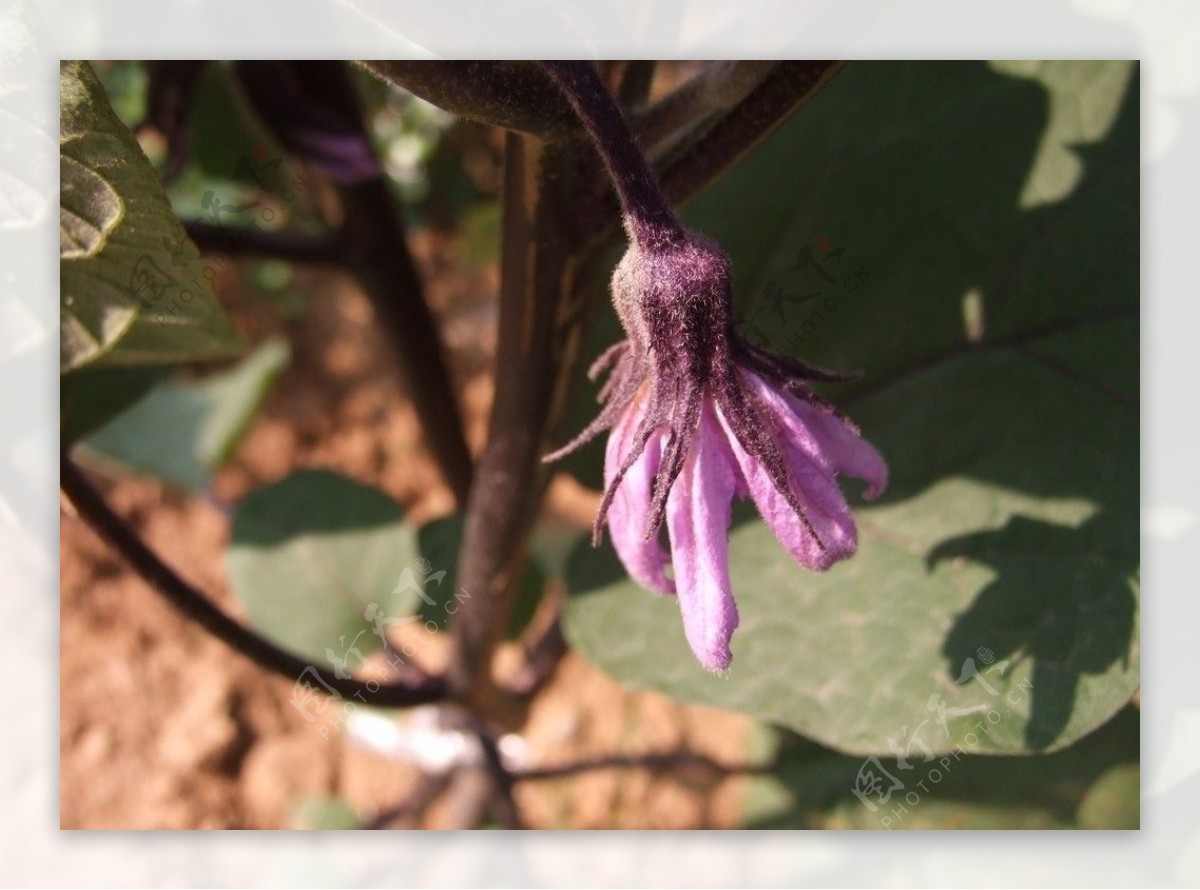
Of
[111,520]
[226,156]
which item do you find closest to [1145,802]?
[111,520]

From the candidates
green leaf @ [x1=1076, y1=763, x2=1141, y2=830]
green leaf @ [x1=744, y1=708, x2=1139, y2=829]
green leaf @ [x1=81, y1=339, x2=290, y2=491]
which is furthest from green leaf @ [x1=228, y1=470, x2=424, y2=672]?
green leaf @ [x1=1076, y1=763, x2=1141, y2=830]

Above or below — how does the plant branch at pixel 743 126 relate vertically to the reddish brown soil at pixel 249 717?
above

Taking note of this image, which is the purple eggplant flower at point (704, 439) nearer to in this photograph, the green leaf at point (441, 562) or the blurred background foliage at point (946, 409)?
the blurred background foliage at point (946, 409)

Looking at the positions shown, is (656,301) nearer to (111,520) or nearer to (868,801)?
(111,520)

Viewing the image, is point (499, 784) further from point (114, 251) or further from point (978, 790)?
point (114, 251)

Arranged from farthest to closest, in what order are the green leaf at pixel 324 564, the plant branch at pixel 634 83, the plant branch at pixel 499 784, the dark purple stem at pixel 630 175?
1. the plant branch at pixel 499 784
2. the green leaf at pixel 324 564
3. the plant branch at pixel 634 83
4. the dark purple stem at pixel 630 175

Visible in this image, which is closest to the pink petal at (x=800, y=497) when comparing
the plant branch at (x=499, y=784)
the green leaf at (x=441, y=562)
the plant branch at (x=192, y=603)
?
the plant branch at (x=192, y=603)
